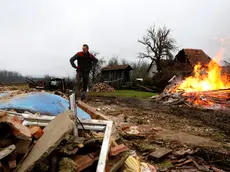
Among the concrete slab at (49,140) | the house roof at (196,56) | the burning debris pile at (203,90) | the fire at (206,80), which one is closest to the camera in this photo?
the concrete slab at (49,140)

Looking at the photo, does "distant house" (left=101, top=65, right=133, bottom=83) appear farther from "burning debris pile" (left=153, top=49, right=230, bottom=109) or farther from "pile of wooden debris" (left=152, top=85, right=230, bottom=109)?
"pile of wooden debris" (left=152, top=85, right=230, bottom=109)

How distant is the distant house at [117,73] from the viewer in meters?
37.6

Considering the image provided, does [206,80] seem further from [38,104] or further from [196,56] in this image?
[38,104]

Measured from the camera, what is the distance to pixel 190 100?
13.0 metres

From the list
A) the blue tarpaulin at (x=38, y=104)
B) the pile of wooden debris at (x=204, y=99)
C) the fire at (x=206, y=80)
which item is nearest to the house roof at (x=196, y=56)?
the fire at (x=206, y=80)

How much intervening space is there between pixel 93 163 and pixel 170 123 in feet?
17.2

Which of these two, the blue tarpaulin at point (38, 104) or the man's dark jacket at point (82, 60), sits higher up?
the man's dark jacket at point (82, 60)

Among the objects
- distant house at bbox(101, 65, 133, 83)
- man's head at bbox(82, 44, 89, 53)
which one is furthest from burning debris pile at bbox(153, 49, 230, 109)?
distant house at bbox(101, 65, 133, 83)

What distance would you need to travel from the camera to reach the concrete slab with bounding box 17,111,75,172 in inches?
83.7

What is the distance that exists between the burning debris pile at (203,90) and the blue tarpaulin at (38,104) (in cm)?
935

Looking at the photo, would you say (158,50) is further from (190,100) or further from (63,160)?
(63,160)

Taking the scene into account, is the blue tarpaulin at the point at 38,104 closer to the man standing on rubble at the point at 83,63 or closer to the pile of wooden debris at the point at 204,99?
the man standing on rubble at the point at 83,63

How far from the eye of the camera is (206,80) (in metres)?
17.2

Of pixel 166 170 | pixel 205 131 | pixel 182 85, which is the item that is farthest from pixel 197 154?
pixel 182 85
